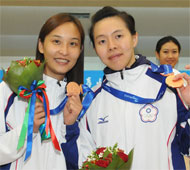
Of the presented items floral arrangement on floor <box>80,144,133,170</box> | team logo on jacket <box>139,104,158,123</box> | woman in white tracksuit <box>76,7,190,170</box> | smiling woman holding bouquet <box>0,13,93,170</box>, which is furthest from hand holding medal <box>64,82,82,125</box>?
floral arrangement on floor <box>80,144,133,170</box>

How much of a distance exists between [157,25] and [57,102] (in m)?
4.39

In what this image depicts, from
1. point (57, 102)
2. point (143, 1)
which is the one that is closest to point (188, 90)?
point (57, 102)

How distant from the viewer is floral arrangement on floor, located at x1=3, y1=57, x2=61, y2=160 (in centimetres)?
159

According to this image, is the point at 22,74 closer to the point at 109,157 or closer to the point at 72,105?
the point at 72,105

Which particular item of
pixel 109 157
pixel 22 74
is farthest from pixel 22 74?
pixel 109 157

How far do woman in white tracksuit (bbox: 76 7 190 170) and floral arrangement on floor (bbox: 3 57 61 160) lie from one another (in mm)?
267

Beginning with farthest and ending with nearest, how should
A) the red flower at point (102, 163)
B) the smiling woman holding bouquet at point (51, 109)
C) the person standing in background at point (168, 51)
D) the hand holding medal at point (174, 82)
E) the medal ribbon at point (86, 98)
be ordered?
the person standing in background at point (168, 51)
the medal ribbon at point (86, 98)
the smiling woman holding bouquet at point (51, 109)
the hand holding medal at point (174, 82)
the red flower at point (102, 163)

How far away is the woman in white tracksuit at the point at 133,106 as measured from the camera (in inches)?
64.2

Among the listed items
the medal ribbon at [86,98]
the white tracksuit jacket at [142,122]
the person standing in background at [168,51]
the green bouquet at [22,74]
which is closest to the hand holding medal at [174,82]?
the white tracksuit jacket at [142,122]

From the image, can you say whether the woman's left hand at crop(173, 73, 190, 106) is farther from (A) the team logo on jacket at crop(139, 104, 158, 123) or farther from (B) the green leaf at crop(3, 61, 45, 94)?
(B) the green leaf at crop(3, 61, 45, 94)

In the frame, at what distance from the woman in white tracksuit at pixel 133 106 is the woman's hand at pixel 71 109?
0.11 meters

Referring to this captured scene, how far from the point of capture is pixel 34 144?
174cm

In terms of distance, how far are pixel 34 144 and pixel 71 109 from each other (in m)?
0.30

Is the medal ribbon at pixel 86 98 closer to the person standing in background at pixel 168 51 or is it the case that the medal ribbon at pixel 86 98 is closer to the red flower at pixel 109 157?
the red flower at pixel 109 157
